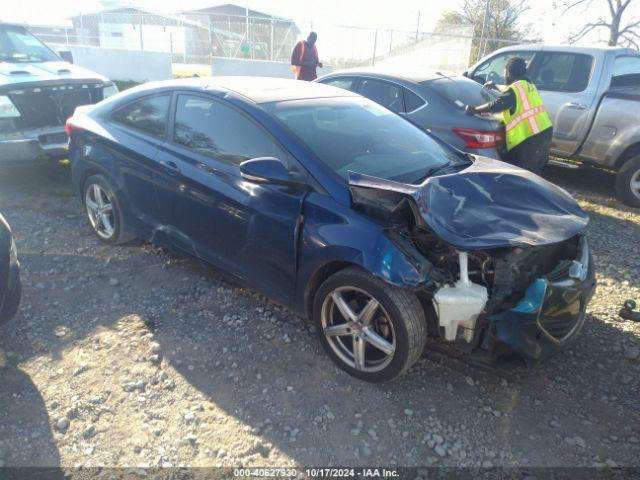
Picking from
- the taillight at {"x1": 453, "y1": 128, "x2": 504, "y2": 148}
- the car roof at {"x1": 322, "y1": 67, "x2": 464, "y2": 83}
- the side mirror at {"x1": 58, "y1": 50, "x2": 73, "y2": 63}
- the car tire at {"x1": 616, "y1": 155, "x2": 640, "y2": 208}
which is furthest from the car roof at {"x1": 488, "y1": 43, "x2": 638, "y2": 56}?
the side mirror at {"x1": 58, "y1": 50, "x2": 73, "y2": 63}

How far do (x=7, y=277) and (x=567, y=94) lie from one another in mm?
6578

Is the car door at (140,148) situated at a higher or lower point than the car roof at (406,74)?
lower

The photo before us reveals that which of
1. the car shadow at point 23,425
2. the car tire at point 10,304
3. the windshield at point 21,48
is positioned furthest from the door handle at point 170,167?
the windshield at point 21,48

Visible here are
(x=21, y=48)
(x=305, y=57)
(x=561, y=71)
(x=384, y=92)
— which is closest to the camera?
(x=384, y=92)

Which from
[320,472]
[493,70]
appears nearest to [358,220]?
[320,472]

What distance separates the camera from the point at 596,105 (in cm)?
629

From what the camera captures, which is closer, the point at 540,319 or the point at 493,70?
the point at 540,319

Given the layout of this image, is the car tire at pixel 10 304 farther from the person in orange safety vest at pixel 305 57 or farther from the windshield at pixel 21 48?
the person in orange safety vest at pixel 305 57

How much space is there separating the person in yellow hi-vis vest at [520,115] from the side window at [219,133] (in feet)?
10.1

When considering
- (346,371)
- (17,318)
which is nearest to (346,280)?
(346,371)

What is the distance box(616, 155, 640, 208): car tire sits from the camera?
20.0 feet

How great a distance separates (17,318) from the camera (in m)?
3.57

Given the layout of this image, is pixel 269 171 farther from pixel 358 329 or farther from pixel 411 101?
pixel 411 101

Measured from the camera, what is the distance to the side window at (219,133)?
10.7 feet
